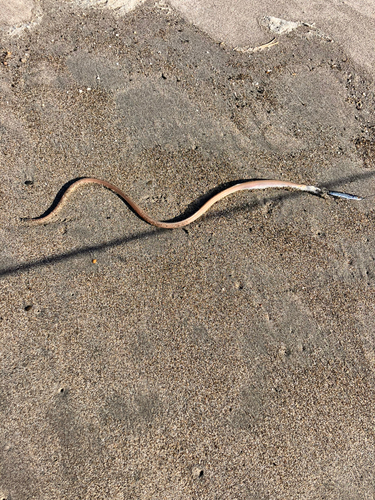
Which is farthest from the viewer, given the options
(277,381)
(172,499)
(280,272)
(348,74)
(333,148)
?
(348,74)

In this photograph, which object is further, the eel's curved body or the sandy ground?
the eel's curved body

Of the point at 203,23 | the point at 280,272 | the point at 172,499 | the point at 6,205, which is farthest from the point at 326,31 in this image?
the point at 172,499

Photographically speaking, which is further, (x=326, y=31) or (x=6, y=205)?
(x=326, y=31)

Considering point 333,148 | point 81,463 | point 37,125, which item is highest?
point 333,148

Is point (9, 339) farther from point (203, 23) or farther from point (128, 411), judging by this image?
point (203, 23)
